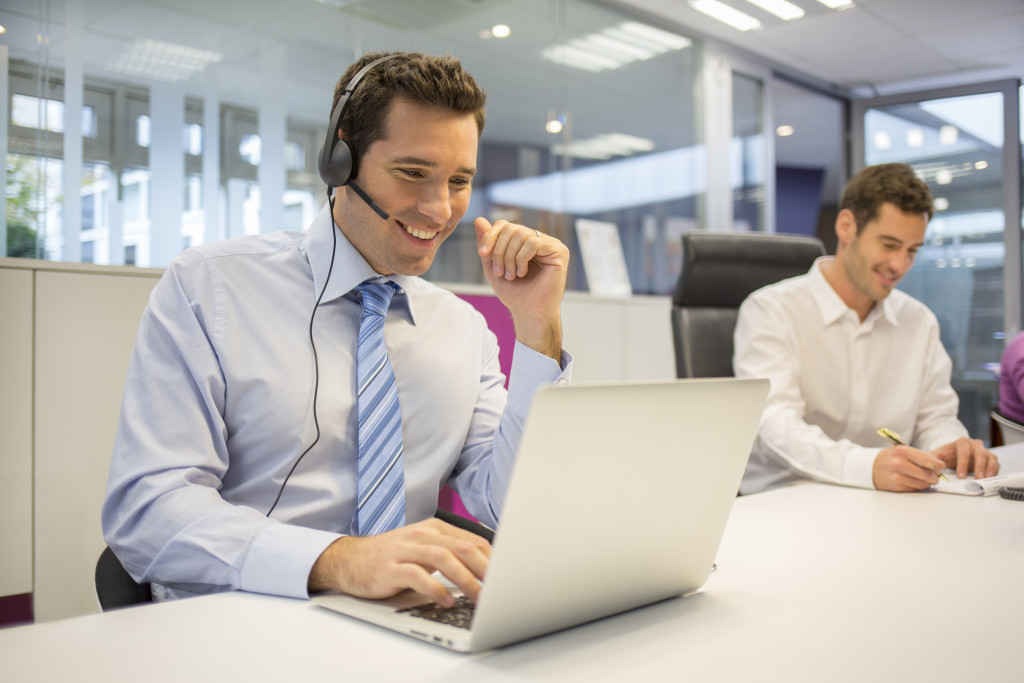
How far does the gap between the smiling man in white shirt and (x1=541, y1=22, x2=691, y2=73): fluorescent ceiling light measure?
2758mm

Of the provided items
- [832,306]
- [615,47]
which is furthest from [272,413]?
[615,47]

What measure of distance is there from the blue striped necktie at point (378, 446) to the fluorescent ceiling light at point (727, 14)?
4.20 m

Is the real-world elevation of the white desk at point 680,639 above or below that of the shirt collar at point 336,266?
below

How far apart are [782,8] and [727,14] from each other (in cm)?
32

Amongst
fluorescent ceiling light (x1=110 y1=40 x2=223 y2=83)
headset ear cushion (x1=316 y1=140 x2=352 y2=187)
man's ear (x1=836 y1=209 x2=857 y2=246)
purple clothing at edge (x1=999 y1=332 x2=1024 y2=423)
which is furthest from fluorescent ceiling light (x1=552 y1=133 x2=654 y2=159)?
headset ear cushion (x1=316 y1=140 x2=352 y2=187)

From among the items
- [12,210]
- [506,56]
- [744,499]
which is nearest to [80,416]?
[12,210]

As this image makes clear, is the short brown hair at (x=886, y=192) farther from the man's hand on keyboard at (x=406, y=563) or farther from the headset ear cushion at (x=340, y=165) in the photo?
the man's hand on keyboard at (x=406, y=563)

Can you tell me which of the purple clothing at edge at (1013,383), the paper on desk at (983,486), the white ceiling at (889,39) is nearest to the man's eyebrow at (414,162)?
the paper on desk at (983,486)

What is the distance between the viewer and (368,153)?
3.91 feet

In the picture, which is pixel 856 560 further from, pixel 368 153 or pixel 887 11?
pixel 887 11

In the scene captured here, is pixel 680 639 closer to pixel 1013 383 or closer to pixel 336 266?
pixel 336 266

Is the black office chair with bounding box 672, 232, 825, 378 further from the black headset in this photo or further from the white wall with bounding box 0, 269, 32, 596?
the white wall with bounding box 0, 269, 32, 596

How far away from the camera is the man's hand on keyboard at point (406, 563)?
0.67 metres

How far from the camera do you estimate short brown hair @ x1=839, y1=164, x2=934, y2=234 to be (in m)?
1.99
